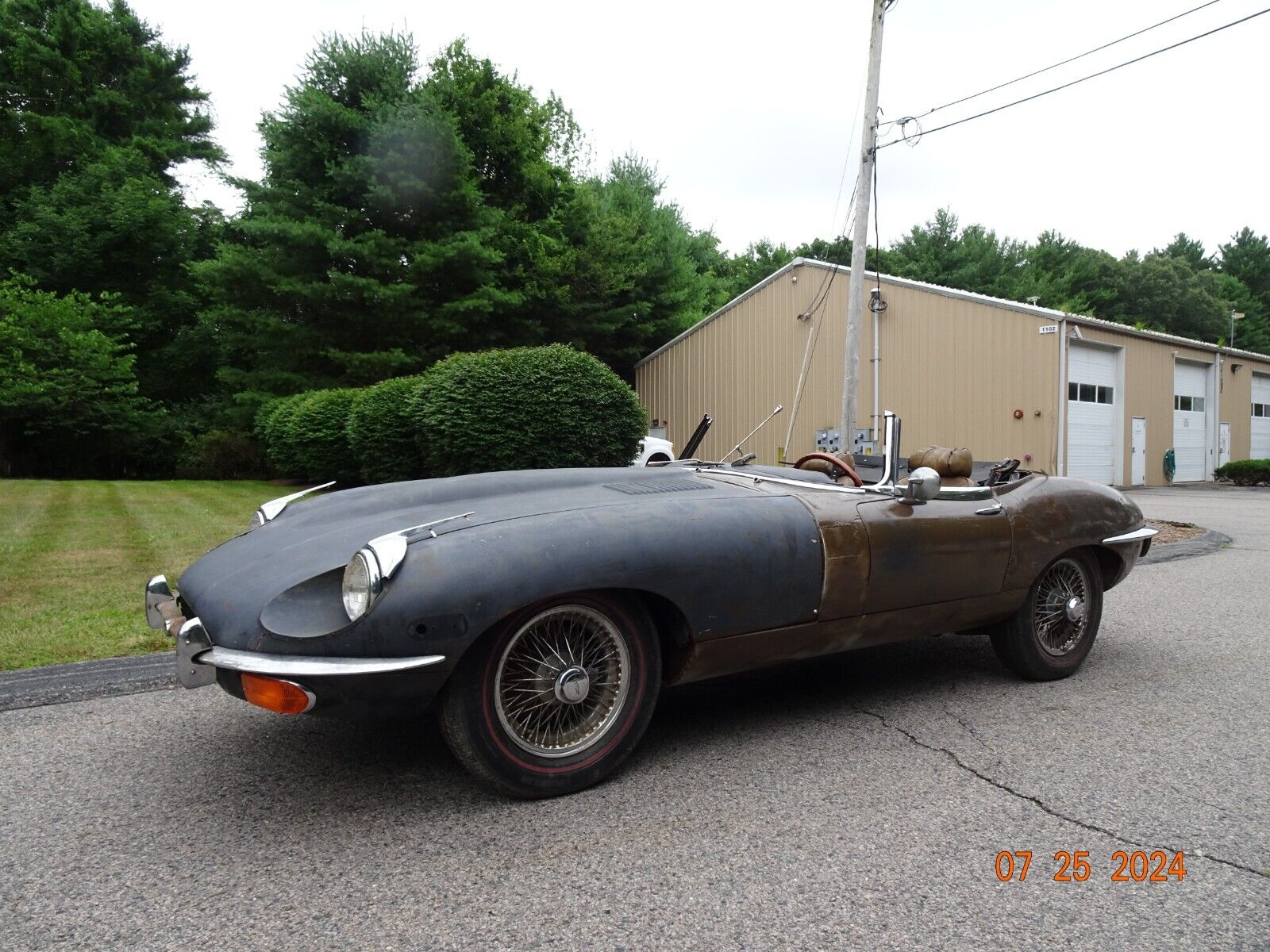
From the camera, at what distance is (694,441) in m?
4.43

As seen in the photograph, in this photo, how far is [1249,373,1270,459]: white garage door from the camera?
27.2 metres

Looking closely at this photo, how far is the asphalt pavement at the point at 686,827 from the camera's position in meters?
2.01

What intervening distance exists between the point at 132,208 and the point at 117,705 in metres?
28.2

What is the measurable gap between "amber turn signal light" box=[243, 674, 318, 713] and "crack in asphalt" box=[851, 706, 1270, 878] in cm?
215

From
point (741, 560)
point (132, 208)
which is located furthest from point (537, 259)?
point (741, 560)

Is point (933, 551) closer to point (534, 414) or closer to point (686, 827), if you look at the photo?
point (686, 827)

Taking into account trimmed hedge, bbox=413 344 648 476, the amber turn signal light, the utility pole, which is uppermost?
the utility pole

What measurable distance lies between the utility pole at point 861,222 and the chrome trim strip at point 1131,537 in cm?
775

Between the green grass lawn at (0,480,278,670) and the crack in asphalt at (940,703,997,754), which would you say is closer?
the crack in asphalt at (940,703,997,754)

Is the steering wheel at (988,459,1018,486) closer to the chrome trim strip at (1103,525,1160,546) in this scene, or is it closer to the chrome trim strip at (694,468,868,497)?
the chrome trim strip at (1103,525,1160,546)

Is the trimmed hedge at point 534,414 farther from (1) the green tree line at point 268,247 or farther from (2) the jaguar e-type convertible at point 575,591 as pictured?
(1) the green tree line at point 268,247

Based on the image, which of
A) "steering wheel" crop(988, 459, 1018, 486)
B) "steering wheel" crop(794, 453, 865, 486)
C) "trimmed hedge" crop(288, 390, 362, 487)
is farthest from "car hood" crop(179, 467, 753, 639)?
"trimmed hedge" crop(288, 390, 362, 487)

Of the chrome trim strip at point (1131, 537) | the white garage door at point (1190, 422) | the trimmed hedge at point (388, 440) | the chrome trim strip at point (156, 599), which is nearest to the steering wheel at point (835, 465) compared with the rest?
the chrome trim strip at point (1131, 537)
